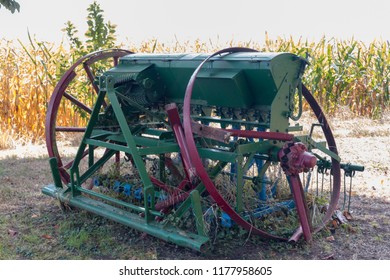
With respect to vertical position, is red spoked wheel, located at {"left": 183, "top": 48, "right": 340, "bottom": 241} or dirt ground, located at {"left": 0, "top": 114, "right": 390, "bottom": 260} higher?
red spoked wheel, located at {"left": 183, "top": 48, "right": 340, "bottom": 241}

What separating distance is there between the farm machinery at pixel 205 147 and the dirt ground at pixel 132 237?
0.15 metres

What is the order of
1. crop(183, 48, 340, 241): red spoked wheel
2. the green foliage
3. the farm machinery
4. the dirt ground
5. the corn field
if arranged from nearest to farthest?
crop(183, 48, 340, 241): red spoked wheel, the farm machinery, the dirt ground, the green foliage, the corn field

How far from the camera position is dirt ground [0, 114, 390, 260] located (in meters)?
3.66

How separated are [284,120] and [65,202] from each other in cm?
202

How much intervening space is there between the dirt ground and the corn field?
2.23 m

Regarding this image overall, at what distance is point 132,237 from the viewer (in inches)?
156

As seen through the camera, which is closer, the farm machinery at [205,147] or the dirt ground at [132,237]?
the farm machinery at [205,147]

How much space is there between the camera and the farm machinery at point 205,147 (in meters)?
3.48

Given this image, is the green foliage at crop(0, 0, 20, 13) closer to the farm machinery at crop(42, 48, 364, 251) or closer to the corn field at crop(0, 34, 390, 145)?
the corn field at crop(0, 34, 390, 145)

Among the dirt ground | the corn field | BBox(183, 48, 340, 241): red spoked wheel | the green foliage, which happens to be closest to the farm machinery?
BBox(183, 48, 340, 241): red spoked wheel

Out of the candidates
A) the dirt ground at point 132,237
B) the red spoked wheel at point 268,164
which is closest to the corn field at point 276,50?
the dirt ground at point 132,237

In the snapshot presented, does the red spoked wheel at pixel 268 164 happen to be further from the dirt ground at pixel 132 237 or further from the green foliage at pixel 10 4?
the green foliage at pixel 10 4

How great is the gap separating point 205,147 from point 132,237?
0.94 meters

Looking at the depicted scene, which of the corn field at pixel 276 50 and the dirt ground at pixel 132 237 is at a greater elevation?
the corn field at pixel 276 50
